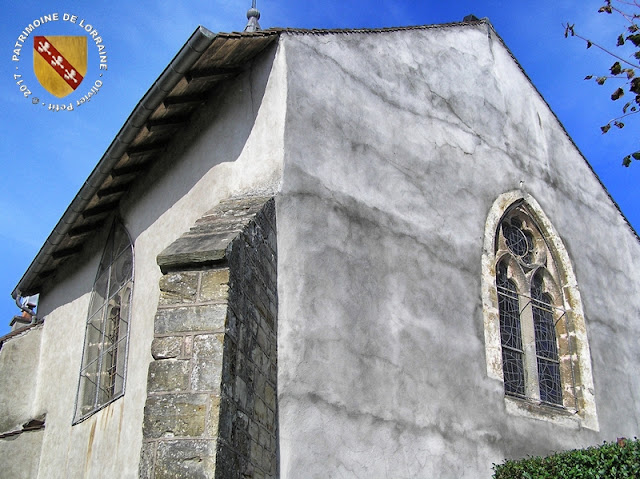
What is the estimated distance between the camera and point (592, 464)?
6449 millimetres

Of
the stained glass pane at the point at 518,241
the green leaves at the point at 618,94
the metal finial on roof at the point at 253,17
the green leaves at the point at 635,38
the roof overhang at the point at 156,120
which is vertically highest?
the metal finial on roof at the point at 253,17

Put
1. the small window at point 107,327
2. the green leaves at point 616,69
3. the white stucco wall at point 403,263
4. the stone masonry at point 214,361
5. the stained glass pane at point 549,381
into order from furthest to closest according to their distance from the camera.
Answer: the small window at point 107,327, the stained glass pane at point 549,381, the white stucco wall at point 403,263, the green leaves at point 616,69, the stone masonry at point 214,361

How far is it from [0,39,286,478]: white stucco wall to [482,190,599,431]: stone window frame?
2.88 meters

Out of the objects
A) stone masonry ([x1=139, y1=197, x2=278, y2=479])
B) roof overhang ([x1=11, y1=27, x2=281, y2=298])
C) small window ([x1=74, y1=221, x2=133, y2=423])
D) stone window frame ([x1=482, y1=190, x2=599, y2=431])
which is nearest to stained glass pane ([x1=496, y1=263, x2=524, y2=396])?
stone window frame ([x1=482, y1=190, x2=599, y2=431])

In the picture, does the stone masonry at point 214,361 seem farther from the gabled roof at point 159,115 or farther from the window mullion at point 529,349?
the window mullion at point 529,349

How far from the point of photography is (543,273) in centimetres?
952

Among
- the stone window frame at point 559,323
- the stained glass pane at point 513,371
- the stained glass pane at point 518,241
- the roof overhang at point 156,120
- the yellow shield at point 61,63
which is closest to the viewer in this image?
the roof overhang at point 156,120

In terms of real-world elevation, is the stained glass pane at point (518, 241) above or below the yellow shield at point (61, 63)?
below

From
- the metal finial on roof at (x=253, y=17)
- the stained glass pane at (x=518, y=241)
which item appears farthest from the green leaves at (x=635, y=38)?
the metal finial on roof at (x=253, y=17)

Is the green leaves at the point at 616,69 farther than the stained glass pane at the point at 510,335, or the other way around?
the stained glass pane at the point at 510,335

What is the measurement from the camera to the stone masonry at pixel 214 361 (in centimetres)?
476

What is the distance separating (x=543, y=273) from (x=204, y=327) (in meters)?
5.58

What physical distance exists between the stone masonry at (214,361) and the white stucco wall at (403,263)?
1.47 feet

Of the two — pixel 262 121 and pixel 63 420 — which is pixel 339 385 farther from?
pixel 63 420
